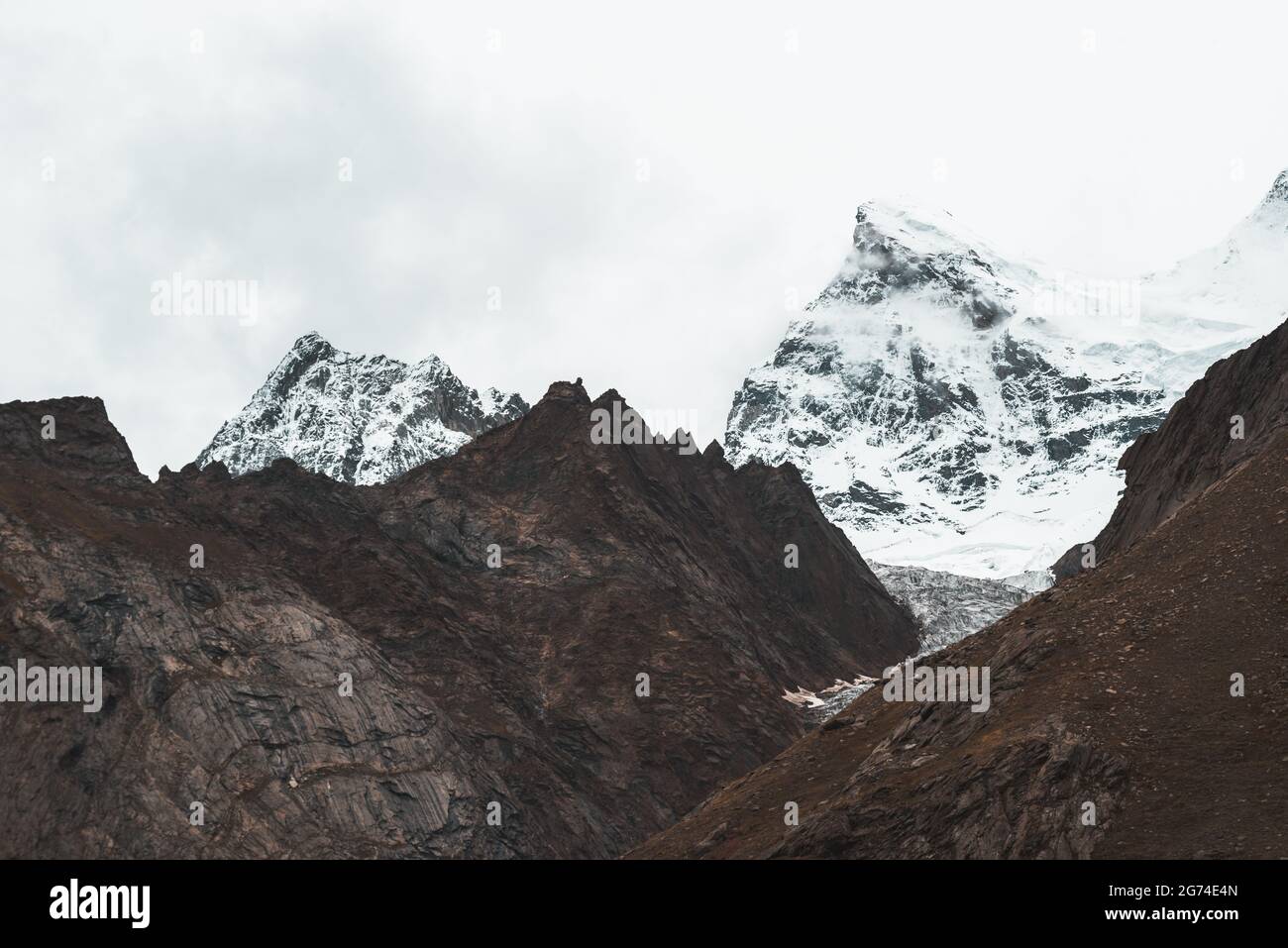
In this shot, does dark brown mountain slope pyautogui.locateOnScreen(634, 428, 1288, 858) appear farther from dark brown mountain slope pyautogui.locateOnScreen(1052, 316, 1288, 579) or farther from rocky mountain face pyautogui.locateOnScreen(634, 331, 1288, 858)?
dark brown mountain slope pyautogui.locateOnScreen(1052, 316, 1288, 579)

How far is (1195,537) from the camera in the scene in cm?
5256

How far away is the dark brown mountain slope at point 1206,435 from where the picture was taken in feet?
227

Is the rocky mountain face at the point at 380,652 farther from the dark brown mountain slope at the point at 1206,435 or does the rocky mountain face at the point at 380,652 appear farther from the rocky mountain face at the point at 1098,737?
the dark brown mountain slope at the point at 1206,435

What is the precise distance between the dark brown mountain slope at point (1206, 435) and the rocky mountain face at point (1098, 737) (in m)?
9.34

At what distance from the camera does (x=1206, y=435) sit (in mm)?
76375

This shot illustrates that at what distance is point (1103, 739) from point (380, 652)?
198 ft

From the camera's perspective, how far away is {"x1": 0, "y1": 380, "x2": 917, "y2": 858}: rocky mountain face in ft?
246

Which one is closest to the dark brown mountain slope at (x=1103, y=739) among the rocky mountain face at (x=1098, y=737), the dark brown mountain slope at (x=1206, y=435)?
the rocky mountain face at (x=1098, y=737)

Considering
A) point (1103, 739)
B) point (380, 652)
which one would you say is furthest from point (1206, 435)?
point (380, 652)

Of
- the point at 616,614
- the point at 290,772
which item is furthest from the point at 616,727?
the point at 290,772

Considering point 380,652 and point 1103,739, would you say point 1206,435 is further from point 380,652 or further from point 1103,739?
point 380,652
